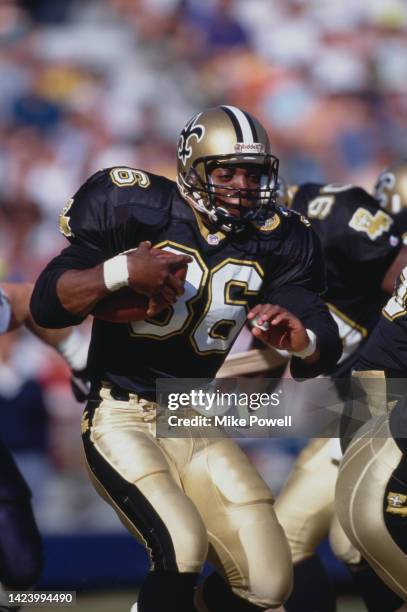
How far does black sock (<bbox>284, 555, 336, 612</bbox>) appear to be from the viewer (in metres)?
3.79

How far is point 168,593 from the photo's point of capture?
2721 mm

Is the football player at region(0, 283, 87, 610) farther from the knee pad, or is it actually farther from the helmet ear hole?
the knee pad

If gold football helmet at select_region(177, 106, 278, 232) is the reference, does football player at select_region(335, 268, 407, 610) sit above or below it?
below

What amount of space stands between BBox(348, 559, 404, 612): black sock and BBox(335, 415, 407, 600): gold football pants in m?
0.67

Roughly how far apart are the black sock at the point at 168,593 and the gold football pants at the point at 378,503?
20.2 inches

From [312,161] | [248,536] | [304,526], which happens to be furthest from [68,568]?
[312,161]

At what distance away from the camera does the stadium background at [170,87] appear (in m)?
6.13

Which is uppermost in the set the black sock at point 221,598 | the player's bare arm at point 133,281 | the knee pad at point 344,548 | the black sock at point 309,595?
the player's bare arm at point 133,281

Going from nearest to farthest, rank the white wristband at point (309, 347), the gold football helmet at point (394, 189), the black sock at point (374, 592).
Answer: the white wristband at point (309, 347) < the black sock at point (374, 592) < the gold football helmet at point (394, 189)

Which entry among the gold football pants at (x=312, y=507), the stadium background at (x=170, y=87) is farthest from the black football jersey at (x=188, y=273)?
the stadium background at (x=170, y=87)

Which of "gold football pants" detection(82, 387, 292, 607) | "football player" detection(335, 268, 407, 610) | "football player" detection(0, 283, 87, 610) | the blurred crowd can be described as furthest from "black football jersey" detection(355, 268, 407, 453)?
the blurred crowd

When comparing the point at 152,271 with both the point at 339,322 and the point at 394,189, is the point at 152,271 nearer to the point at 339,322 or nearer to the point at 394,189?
the point at 339,322

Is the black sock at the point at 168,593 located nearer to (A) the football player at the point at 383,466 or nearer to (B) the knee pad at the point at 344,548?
(A) the football player at the point at 383,466

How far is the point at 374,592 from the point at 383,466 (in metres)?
0.91
